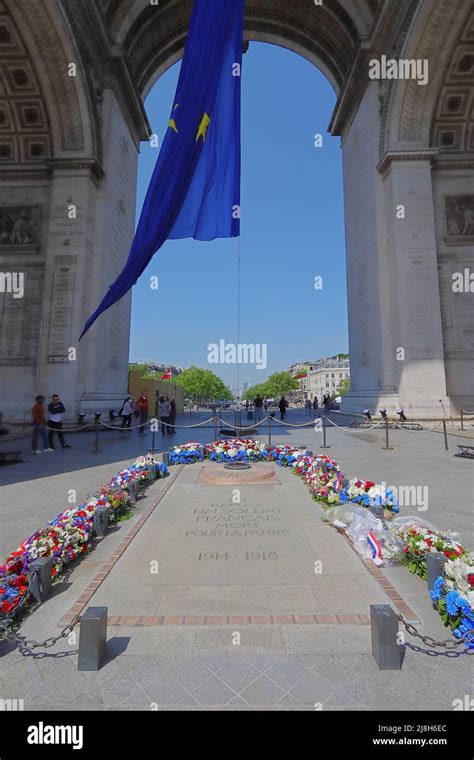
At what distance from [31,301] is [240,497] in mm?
18287

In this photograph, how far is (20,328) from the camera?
1986 cm

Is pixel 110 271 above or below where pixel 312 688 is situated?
above

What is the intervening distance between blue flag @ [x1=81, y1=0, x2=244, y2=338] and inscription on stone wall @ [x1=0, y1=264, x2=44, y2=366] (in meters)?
13.9

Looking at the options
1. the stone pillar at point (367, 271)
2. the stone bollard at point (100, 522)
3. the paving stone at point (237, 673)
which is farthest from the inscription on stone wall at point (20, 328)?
the paving stone at point (237, 673)

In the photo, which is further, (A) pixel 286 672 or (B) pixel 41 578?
(B) pixel 41 578

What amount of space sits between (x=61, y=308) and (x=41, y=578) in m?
18.0

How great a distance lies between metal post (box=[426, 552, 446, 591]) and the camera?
3.68 metres

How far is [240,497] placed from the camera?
7.09 m

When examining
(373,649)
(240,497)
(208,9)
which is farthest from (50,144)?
(373,649)

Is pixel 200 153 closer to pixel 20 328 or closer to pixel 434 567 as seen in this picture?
pixel 434 567

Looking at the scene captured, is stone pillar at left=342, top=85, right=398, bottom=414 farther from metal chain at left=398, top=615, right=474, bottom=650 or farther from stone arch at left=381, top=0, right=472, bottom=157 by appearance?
metal chain at left=398, top=615, right=474, bottom=650

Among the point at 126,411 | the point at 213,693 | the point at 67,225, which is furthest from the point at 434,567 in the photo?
the point at 67,225

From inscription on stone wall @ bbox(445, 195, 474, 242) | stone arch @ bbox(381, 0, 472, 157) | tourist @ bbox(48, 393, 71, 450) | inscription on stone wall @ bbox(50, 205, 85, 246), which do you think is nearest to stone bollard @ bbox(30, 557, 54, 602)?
tourist @ bbox(48, 393, 71, 450)

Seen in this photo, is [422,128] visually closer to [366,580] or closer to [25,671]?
[366,580]
